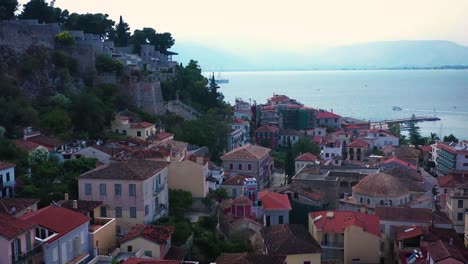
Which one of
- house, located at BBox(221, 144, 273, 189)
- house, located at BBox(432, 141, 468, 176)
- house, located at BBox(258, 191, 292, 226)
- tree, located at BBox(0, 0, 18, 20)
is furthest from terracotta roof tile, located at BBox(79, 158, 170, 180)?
house, located at BBox(432, 141, 468, 176)

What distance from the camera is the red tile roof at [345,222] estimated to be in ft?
77.0

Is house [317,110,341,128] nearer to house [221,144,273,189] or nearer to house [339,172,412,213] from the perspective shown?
house [221,144,273,189]

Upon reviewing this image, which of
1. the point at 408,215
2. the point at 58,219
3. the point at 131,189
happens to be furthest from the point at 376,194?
the point at 58,219

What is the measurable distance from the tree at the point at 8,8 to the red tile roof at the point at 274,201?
868 inches

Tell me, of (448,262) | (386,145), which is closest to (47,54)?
(448,262)

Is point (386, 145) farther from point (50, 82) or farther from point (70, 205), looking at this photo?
point (70, 205)

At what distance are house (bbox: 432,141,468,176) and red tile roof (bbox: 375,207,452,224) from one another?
56.1 feet

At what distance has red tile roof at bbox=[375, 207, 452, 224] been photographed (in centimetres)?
2609

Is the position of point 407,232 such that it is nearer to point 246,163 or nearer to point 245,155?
point 246,163

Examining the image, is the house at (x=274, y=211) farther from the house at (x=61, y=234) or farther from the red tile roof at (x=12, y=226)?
the red tile roof at (x=12, y=226)

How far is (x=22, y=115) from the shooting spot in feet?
95.9

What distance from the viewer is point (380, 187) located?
29.5 meters

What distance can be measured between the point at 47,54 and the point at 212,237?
21365 mm

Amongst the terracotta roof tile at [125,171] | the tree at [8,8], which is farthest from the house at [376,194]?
the tree at [8,8]
